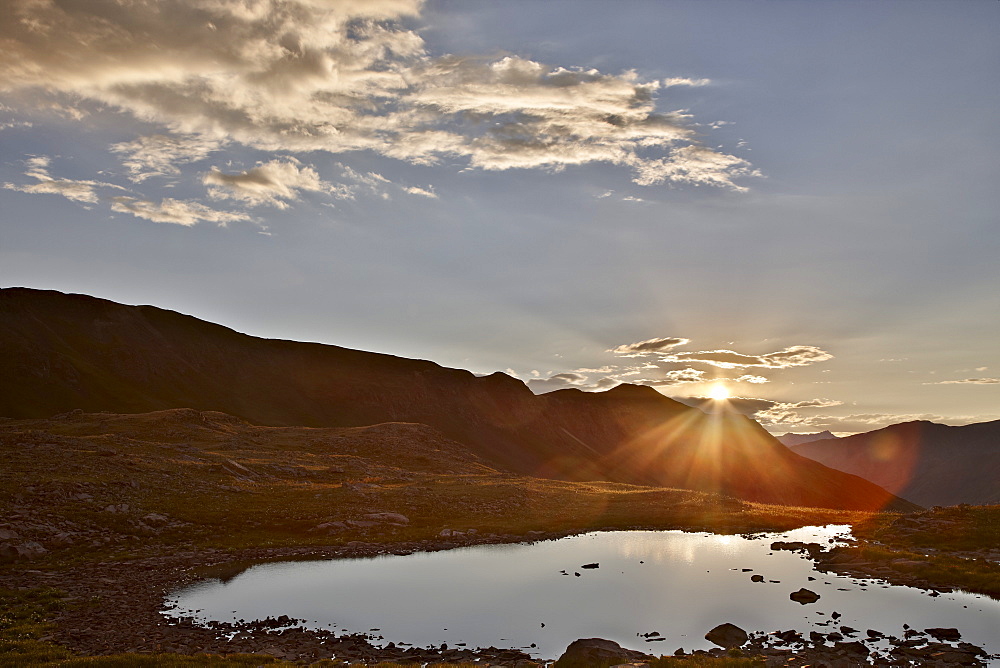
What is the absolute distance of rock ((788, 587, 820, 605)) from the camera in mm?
38688

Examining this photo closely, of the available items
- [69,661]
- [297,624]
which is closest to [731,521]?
[297,624]

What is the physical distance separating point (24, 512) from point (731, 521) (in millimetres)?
69033

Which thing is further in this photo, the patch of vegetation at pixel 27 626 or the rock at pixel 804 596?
the rock at pixel 804 596

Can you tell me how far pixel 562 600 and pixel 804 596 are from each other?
48.0 feet

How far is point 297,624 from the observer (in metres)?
33.7

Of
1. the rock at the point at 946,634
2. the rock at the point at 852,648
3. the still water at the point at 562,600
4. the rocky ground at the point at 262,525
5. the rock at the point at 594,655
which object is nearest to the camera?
the rock at the point at 594,655

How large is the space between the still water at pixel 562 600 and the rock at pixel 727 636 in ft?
2.25

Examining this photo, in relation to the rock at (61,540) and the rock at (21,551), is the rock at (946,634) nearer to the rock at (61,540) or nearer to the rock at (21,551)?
the rock at (21,551)

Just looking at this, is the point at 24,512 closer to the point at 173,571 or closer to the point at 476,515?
the point at 173,571

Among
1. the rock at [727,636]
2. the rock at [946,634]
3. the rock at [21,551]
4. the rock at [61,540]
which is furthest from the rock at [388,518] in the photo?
the rock at [946,634]

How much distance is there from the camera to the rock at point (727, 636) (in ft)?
101

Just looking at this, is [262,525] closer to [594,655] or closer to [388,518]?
[388,518]

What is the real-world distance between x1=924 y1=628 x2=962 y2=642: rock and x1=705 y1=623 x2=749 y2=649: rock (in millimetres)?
9132

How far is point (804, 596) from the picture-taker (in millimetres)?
39156
